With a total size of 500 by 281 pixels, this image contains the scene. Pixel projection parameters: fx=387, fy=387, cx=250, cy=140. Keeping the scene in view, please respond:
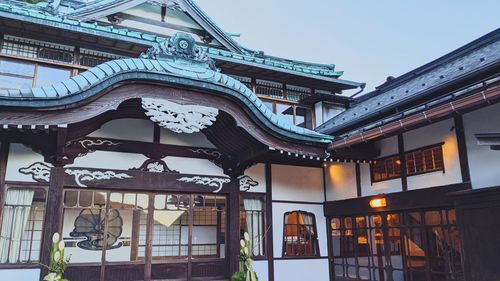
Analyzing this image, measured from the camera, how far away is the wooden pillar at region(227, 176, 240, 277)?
8.63 metres

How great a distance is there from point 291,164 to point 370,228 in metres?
2.45

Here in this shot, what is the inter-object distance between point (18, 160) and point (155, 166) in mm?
2558

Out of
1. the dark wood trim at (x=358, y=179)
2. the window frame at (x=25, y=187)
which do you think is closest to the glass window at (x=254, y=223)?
the dark wood trim at (x=358, y=179)

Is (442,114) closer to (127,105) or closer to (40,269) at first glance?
(127,105)

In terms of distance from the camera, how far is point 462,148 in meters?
6.78

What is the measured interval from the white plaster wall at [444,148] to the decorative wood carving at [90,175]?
590cm

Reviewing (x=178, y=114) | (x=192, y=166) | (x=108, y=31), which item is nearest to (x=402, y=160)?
(x=192, y=166)

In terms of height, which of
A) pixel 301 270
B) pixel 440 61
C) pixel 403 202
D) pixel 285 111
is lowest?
pixel 301 270

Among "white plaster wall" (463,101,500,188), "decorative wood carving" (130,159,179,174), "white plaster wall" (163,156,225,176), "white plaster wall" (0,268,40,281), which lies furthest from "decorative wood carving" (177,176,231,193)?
"white plaster wall" (463,101,500,188)

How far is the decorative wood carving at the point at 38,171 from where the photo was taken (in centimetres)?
730

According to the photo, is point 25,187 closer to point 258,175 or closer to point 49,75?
point 49,75

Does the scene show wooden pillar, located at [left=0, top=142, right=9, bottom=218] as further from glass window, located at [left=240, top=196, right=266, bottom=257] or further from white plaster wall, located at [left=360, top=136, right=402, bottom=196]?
white plaster wall, located at [left=360, top=136, right=402, bottom=196]

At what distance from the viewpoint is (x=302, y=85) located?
11055mm

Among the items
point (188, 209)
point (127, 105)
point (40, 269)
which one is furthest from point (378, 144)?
point (40, 269)
